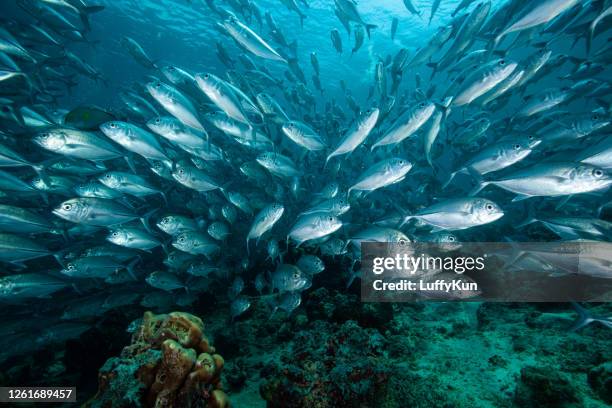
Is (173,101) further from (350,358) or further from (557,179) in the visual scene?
(557,179)

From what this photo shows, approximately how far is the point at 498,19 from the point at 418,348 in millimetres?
6573

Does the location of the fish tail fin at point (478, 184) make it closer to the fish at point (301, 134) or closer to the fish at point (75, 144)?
the fish at point (301, 134)

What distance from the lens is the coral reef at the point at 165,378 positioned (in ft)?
7.64

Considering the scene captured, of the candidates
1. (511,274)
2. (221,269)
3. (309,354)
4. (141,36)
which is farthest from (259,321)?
(141,36)

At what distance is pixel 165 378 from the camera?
93.2 inches

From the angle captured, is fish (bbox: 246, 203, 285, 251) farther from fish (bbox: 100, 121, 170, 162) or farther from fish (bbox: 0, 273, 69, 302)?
fish (bbox: 0, 273, 69, 302)

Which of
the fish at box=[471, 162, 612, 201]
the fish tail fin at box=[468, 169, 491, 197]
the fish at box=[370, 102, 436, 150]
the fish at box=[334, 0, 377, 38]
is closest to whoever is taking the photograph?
the fish at box=[471, 162, 612, 201]

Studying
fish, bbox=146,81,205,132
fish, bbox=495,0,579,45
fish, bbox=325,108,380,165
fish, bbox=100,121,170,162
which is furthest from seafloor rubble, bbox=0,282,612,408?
fish, bbox=495,0,579,45

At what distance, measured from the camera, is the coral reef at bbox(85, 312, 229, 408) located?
2.33 meters

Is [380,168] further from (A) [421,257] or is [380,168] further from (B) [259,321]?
(B) [259,321]

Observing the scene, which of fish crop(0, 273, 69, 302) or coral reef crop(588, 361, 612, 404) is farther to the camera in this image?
fish crop(0, 273, 69, 302)

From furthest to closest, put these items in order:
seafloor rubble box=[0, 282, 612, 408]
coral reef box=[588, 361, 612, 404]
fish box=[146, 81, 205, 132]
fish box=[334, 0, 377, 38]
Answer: fish box=[334, 0, 377, 38] < fish box=[146, 81, 205, 132] < coral reef box=[588, 361, 612, 404] < seafloor rubble box=[0, 282, 612, 408]

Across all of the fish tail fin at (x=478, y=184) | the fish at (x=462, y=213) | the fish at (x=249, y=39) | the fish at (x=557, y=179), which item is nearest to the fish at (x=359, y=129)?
the fish at (x=462, y=213)

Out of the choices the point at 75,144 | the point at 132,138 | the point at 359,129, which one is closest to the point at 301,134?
the point at 359,129
